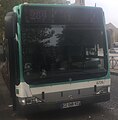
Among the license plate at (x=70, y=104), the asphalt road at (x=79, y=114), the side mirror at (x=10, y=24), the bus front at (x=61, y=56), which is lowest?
the asphalt road at (x=79, y=114)

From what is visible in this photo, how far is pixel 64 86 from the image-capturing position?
8.16 m

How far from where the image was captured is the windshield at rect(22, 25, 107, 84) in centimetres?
786

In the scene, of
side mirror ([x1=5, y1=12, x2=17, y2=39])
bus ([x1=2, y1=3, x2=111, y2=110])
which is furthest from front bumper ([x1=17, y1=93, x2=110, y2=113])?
side mirror ([x1=5, y1=12, x2=17, y2=39])

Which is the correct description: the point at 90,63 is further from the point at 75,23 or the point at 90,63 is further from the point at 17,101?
the point at 17,101

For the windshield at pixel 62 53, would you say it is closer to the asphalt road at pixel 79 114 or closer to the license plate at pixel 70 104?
the license plate at pixel 70 104

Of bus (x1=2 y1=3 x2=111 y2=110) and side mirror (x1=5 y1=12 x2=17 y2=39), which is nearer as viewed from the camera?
side mirror (x1=5 y1=12 x2=17 y2=39)

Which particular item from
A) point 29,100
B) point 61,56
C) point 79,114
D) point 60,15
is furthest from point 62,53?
point 79,114

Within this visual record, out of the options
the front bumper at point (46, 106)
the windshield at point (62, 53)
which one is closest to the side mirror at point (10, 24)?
the windshield at point (62, 53)

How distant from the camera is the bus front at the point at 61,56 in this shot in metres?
7.82

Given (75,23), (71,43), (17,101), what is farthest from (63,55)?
(17,101)

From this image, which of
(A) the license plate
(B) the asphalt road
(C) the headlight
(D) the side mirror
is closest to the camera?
(D) the side mirror

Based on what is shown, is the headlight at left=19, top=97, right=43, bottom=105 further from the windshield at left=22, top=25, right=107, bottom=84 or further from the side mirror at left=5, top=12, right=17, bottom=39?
the side mirror at left=5, top=12, right=17, bottom=39

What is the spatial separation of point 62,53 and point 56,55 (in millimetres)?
163

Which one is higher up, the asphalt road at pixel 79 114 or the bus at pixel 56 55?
the bus at pixel 56 55
